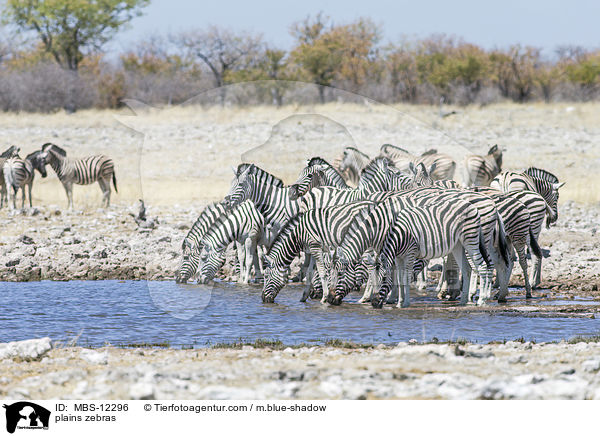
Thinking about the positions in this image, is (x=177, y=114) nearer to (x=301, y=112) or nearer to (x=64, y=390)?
(x=301, y=112)

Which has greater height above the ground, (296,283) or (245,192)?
(245,192)

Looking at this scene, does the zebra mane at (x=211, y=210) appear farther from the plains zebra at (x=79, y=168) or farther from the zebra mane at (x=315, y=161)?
the plains zebra at (x=79, y=168)

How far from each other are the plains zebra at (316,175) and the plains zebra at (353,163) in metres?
0.19

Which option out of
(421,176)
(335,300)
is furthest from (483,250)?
(421,176)

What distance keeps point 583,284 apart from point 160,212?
813 centimetres

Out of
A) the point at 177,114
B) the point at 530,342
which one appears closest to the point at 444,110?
the point at 177,114

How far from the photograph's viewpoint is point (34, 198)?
20250mm

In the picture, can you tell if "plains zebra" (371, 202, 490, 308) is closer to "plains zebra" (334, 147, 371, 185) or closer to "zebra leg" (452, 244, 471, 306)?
"zebra leg" (452, 244, 471, 306)

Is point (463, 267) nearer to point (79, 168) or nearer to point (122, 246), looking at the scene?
point (122, 246)

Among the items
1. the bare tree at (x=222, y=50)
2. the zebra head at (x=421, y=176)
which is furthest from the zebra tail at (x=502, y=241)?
the bare tree at (x=222, y=50)

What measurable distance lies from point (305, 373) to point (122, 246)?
8.92 m

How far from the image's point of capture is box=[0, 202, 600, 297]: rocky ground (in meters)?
13.1

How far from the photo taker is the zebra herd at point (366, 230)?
1040cm
